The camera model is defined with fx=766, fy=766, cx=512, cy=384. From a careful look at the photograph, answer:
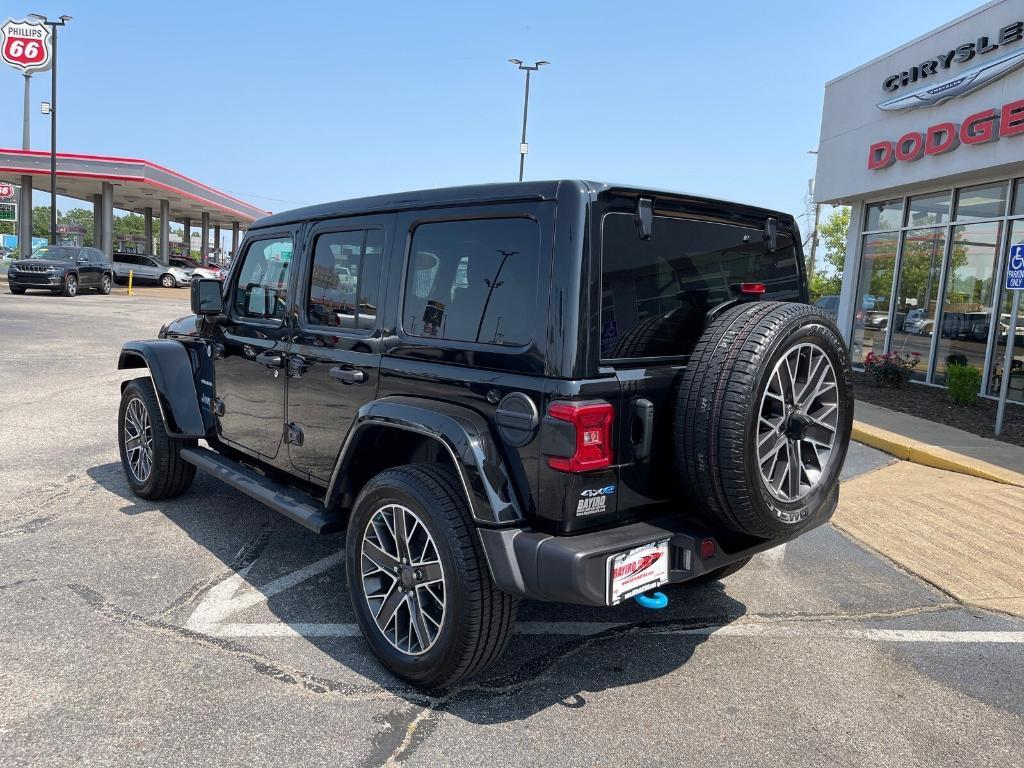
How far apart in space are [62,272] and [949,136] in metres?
23.8

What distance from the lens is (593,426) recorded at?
264 centimetres

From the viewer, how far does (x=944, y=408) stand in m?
9.99

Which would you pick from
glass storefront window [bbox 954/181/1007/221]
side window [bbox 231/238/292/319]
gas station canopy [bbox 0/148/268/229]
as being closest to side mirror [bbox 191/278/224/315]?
side window [bbox 231/238/292/319]

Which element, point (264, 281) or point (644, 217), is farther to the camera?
point (264, 281)

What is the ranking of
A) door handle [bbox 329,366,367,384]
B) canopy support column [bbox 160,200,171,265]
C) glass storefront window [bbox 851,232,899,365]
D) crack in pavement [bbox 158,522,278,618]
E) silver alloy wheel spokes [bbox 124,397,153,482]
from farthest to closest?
canopy support column [bbox 160,200,171,265], glass storefront window [bbox 851,232,899,365], silver alloy wheel spokes [bbox 124,397,153,482], crack in pavement [bbox 158,522,278,618], door handle [bbox 329,366,367,384]

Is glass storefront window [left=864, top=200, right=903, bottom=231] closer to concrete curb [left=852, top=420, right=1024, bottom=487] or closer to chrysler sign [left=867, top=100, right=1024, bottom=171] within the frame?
chrysler sign [left=867, top=100, right=1024, bottom=171]

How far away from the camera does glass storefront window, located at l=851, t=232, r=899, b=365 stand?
44.3ft

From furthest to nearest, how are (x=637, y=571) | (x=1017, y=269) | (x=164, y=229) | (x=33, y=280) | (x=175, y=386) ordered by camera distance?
(x=164, y=229) → (x=33, y=280) → (x=1017, y=269) → (x=175, y=386) → (x=637, y=571)

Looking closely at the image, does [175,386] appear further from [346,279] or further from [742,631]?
[742,631]

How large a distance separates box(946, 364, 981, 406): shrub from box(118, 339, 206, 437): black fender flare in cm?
933

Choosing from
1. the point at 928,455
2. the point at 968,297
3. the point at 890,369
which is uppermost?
the point at 968,297

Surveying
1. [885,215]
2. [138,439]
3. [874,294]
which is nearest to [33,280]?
[138,439]

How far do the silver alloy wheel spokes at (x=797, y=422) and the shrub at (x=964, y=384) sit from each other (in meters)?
8.15

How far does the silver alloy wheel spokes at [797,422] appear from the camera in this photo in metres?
2.85
